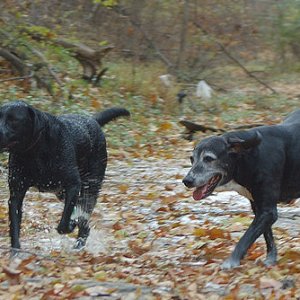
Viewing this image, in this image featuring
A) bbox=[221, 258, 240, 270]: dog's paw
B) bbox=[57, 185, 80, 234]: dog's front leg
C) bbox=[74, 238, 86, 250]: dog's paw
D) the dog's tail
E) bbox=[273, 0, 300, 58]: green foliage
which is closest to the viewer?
bbox=[221, 258, 240, 270]: dog's paw

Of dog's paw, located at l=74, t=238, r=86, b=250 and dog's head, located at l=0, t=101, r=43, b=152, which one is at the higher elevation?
dog's head, located at l=0, t=101, r=43, b=152

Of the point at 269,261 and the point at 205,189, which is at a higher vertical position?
the point at 205,189

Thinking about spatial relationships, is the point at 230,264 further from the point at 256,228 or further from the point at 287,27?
the point at 287,27

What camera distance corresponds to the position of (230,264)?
6293 mm

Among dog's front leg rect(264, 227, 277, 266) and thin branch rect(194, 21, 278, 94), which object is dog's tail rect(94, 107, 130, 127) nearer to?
dog's front leg rect(264, 227, 277, 266)

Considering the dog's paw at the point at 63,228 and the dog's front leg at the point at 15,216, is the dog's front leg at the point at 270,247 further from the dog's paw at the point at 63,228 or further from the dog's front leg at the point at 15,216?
the dog's front leg at the point at 15,216

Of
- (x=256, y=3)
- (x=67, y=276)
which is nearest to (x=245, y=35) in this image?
(x=256, y=3)

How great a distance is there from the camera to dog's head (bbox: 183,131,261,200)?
6.41m

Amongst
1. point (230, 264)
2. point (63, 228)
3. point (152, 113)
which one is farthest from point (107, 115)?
point (152, 113)

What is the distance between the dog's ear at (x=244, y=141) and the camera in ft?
20.9

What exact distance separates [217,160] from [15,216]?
6.48 ft

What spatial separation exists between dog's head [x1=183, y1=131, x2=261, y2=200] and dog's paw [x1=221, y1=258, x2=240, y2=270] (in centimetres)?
63

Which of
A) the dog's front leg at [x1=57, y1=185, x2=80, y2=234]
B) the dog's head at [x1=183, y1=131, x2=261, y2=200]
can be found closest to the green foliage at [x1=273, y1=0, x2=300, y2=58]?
the dog's front leg at [x1=57, y1=185, x2=80, y2=234]

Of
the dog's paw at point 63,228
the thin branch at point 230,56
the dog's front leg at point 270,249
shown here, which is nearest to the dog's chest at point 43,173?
the dog's paw at point 63,228
